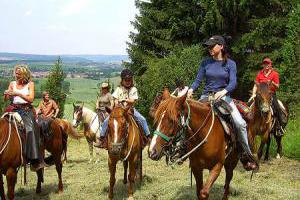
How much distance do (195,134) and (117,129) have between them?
261 centimetres

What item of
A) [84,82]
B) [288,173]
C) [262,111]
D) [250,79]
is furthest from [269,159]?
[84,82]

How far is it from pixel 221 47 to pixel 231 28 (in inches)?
1239

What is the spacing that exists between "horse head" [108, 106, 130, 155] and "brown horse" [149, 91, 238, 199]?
6.89ft

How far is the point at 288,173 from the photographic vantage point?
13750 mm

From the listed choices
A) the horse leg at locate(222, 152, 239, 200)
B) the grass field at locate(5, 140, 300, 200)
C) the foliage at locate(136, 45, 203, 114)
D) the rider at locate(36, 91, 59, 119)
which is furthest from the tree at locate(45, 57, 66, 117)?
the horse leg at locate(222, 152, 239, 200)

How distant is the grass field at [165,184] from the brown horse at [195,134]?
2533 millimetres

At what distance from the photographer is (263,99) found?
11359mm

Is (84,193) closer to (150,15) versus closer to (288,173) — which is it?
(288,173)

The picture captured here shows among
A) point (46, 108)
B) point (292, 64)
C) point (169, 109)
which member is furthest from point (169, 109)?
point (292, 64)

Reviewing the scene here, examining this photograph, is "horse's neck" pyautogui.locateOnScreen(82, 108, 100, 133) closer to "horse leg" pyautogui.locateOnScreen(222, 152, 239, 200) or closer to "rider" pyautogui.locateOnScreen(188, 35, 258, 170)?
"horse leg" pyautogui.locateOnScreen(222, 152, 239, 200)

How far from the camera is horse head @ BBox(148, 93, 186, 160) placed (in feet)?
21.3

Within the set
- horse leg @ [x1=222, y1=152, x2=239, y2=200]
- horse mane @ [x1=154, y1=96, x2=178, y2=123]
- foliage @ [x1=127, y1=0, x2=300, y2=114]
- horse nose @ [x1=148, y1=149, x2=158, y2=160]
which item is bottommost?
horse leg @ [x1=222, y1=152, x2=239, y2=200]

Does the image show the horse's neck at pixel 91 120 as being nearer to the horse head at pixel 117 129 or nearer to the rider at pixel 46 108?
the rider at pixel 46 108

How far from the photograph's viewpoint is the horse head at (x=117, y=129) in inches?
368
